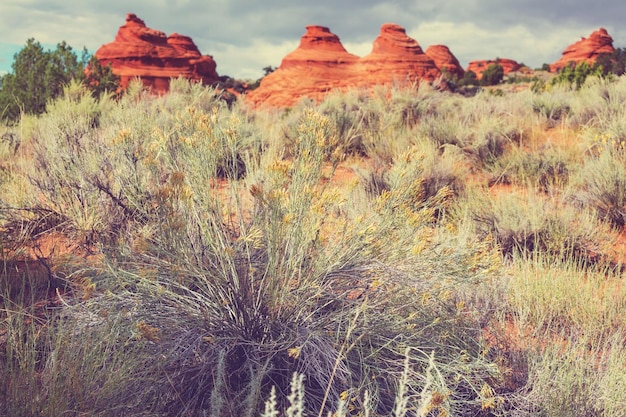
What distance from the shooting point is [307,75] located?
3100cm

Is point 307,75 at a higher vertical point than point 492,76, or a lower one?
lower

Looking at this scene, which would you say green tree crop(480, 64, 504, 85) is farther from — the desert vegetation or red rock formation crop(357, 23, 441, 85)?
the desert vegetation

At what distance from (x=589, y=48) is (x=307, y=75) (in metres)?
47.7

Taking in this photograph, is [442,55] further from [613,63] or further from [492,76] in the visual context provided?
[613,63]

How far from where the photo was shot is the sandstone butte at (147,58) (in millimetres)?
34562

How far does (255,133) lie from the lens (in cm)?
740

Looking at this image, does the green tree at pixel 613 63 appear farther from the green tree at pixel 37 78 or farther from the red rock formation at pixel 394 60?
the green tree at pixel 37 78

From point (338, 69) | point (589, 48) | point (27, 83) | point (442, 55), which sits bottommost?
point (27, 83)

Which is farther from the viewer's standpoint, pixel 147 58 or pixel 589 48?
pixel 589 48

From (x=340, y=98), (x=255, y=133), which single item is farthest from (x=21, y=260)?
(x=340, y=98)

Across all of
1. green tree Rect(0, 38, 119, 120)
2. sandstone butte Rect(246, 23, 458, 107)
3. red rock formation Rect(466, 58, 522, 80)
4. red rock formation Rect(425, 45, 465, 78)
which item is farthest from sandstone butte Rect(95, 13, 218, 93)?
red rock formation Rect(466, 58, 522, 80)

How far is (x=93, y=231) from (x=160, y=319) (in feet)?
5.70

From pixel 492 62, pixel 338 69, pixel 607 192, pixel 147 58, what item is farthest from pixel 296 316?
pixel 492 62

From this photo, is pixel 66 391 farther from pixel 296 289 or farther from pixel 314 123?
pixel 314 123
